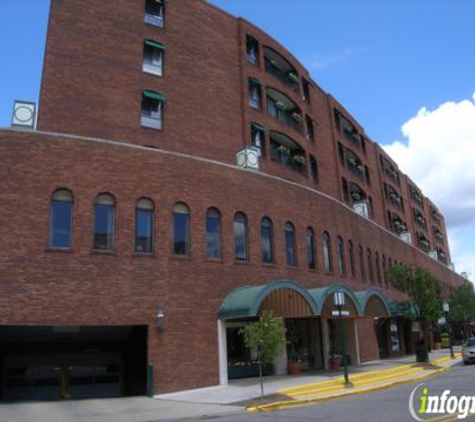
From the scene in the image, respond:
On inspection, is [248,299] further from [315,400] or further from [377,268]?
[377,268]

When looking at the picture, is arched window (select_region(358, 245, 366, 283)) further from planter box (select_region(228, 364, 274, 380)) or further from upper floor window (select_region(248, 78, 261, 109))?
planter box (select_region(228, 364, 274, 380))

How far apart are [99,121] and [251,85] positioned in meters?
11.6

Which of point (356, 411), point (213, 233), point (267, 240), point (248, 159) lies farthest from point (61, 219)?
point (356, 411)

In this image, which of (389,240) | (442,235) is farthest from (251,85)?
(442,235)

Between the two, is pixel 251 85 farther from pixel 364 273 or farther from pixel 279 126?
pixel 364 273

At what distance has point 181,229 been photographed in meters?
21.8

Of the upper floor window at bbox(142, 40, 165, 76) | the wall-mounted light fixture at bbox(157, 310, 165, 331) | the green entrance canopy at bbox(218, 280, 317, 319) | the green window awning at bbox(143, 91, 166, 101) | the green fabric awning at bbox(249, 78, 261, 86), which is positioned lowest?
the wall-mounted light fixture at bbox(157, 310, 165, 331)

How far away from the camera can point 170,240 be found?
21.1 m

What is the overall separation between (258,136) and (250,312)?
49.8 ft

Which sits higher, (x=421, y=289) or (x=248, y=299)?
(x=421, y=289)

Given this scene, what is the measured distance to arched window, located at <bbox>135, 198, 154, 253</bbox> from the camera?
20.5 metres

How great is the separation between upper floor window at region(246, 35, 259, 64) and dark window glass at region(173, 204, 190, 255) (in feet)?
51.9

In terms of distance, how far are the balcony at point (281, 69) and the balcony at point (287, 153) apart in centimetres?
494

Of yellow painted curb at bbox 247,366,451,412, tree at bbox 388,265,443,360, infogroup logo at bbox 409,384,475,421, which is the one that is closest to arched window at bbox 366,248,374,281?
tree at bbox 388,265,443,360
